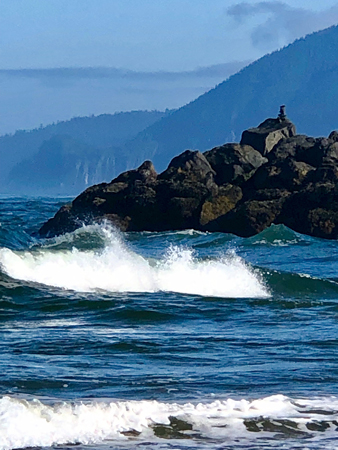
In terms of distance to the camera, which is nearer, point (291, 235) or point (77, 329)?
point (77, 329)

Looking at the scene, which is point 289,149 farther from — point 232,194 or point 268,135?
point 232,194

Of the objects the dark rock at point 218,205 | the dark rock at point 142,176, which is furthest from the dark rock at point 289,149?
the dark rock at point 142,176

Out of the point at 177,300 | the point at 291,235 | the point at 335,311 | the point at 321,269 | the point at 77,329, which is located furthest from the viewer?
the point at 291,235

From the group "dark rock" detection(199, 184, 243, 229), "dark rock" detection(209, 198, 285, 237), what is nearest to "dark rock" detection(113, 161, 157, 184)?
"dark rock" detection(199, 184, 243, 229)

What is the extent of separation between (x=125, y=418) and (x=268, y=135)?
113ft

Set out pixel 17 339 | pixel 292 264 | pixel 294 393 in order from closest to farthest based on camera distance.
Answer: pixel 294 393 → pixel 17 339 → pixel 292 264

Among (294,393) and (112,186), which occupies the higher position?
(112,186)

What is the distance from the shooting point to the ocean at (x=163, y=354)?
7383 mm

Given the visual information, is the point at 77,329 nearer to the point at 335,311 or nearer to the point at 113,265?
the point at 335,311

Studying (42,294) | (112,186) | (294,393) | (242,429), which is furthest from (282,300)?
(112,186)

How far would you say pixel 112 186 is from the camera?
38.9 metres

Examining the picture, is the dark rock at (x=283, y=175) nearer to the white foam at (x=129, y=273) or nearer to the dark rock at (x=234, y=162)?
the dark rock at (x=234, y=162)

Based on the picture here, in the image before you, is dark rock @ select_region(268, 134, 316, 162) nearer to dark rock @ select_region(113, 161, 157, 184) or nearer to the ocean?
dark rock @ select_region(113, 161, 157, 184)

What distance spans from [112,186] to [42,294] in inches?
913
